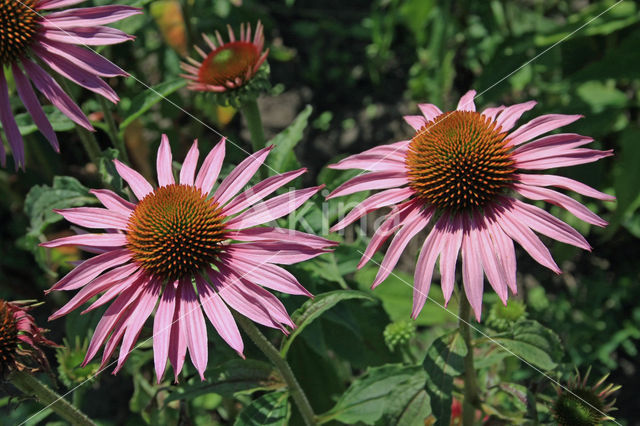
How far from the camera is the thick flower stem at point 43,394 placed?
1419mm

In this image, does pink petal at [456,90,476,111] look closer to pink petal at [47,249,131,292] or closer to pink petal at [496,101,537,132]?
pink petal at [496,101,537,132]

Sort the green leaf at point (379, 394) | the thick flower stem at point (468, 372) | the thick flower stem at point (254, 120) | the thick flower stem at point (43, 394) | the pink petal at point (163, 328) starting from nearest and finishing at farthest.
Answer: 1. the pink petal at point (163, 328)
2. the thick flower stem at point (43, 394)
3. the thick flower stem at point (468, 372)
4. the green leaf at point (379, 394)
5. the thick flower stem at point (254, 120)

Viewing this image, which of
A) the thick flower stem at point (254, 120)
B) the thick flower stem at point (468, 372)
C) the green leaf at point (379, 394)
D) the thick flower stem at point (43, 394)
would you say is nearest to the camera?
the thick flower stem at point (43, 394)

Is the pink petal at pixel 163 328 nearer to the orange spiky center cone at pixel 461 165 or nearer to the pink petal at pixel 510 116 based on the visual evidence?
the orange spiky center cone at pixel 461 165

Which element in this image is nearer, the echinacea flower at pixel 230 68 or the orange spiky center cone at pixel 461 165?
the orange spiky center cone at pixel 461 165

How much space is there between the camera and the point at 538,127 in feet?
5.02

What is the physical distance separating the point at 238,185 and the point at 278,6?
2.94m

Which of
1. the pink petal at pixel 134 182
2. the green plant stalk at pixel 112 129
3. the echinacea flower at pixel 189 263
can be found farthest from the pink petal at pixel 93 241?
the green plant stalk at pixel 112 129

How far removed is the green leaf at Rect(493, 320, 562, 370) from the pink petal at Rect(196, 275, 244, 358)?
0.71m

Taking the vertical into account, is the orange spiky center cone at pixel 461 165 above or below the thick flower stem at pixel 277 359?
above

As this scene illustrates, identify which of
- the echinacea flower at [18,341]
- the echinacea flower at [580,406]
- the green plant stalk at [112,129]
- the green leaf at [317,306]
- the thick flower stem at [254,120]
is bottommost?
the echinacea flower at [580,406]

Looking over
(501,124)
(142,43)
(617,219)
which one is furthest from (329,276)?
(142,43)

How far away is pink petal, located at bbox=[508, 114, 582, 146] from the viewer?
4.92 feet

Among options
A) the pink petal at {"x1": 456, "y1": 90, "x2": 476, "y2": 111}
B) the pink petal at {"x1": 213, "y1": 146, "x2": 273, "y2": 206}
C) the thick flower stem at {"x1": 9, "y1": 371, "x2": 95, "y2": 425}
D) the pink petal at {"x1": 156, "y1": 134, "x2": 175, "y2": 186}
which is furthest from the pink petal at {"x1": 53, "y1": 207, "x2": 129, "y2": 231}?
the pink petal at {"x1": 456, "y1": 90, "x2": 476, "y2": 111}
